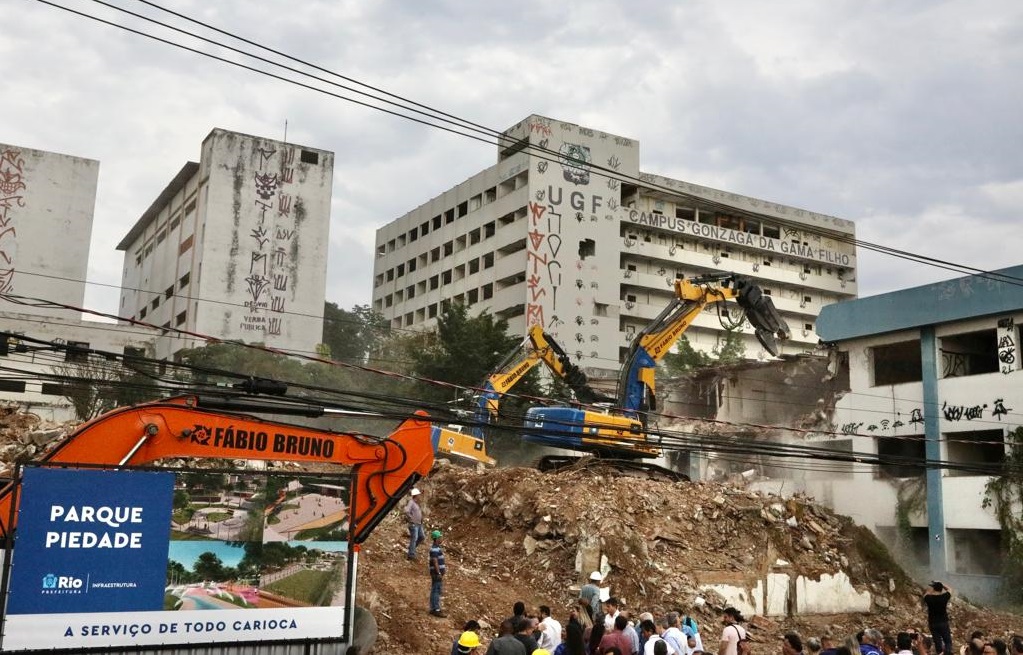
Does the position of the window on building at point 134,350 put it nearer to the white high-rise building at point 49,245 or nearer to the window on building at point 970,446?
the white high-rise building at point 49,245

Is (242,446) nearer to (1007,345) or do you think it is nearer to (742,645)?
(742,645)

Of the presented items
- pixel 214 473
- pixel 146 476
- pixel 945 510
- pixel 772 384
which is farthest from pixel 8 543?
pixel 772 384

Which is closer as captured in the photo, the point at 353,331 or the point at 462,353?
the point at 462,353

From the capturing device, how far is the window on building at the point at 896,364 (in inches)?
1319

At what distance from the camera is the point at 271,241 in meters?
52.4

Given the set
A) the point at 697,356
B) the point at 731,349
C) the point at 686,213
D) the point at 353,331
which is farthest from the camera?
the point at 353,331

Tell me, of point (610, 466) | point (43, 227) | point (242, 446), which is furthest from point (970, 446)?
point (43, 227)

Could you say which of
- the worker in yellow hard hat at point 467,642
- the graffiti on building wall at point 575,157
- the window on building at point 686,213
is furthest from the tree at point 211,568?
the window on building at point 686,213

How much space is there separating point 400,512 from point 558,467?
14.8 ft

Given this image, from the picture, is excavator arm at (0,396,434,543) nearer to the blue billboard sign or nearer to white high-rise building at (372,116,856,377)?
the blue billboard sign

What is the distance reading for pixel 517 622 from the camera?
10.7 m

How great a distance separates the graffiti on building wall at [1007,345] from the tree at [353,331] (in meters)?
43.9

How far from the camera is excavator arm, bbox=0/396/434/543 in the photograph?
1173 cm

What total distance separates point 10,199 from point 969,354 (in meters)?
45.9
